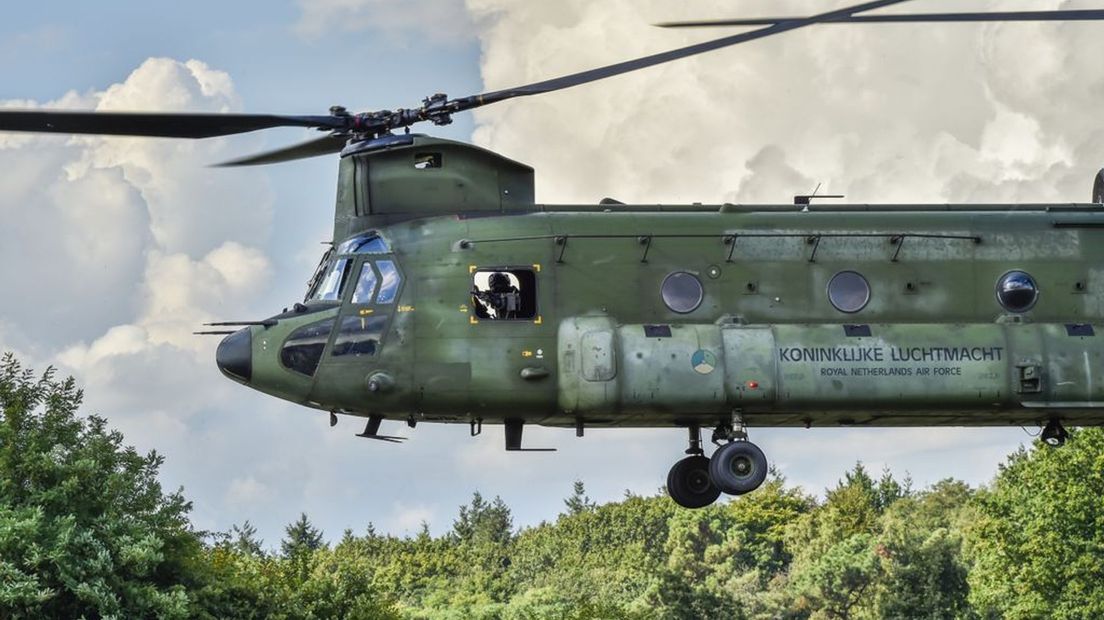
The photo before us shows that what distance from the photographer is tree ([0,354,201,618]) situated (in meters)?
29.6

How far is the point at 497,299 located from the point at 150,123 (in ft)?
18.1

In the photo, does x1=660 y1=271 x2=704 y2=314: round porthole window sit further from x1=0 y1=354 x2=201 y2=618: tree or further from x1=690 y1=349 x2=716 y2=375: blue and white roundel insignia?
x1=0 y1=354 x2=201 y2=618: tree

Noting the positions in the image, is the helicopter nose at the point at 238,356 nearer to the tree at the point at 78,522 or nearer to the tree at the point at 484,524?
the tree at the point at 78,522

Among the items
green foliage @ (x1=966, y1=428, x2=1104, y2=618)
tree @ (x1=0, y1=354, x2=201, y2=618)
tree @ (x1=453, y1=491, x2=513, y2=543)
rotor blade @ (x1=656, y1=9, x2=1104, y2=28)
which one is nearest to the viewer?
rotor blade @ (x1=656, y1=9, x2=1104, y2=28)

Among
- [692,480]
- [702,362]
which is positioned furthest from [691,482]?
[702,362]

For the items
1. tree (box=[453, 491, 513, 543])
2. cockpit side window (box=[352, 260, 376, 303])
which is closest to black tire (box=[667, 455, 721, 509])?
cockpit side window (box=[352, 260, 376, 303])

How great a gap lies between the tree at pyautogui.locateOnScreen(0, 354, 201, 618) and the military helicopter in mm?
6126

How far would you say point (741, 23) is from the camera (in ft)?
77.7

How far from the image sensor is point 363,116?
26.8m

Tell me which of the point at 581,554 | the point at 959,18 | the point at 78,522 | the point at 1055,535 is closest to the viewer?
the point at 959,18

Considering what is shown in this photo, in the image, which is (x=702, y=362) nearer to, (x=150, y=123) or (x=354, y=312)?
(x=354, y=312)

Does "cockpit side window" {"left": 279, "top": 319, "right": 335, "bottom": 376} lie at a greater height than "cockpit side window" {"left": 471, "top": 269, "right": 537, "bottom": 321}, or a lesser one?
lesser

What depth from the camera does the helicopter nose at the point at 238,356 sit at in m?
25.7

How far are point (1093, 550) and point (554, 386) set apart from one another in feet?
164
